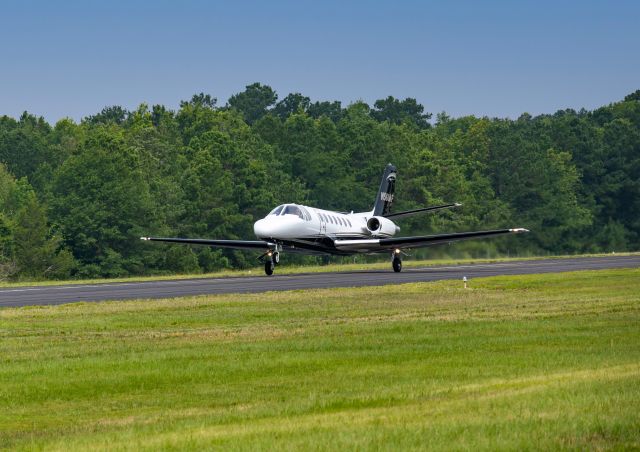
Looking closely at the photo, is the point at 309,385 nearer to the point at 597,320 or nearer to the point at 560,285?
the point at 597,320

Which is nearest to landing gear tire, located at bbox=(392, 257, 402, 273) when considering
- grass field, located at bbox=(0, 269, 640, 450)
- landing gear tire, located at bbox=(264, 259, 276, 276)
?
landing gear tire, located at bbox=(264, 259, 276, 276)

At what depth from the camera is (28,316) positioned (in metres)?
30.8

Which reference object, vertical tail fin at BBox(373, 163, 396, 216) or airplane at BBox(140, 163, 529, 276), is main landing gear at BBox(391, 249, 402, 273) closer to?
airplane at BBox(140, 163, 529, 276)

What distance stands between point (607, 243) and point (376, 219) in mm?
71725

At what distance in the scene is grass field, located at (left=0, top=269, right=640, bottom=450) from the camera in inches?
502

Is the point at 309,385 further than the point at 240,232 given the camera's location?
No

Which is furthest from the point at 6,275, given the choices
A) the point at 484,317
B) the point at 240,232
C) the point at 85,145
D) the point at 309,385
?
the point at 309,385

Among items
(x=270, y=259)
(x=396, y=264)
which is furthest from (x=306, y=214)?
(x=396, y=264)

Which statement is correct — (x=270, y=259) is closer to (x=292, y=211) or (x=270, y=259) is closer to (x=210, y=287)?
(x=292, y=211)

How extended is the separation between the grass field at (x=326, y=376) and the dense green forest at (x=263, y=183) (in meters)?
44.0

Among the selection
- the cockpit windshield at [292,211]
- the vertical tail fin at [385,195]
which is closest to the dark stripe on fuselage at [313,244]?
the cockpit windshield at [292,211]

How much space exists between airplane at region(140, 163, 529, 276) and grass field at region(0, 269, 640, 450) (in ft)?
61.7

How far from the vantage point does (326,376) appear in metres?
18.4

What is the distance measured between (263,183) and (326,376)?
97.2m
